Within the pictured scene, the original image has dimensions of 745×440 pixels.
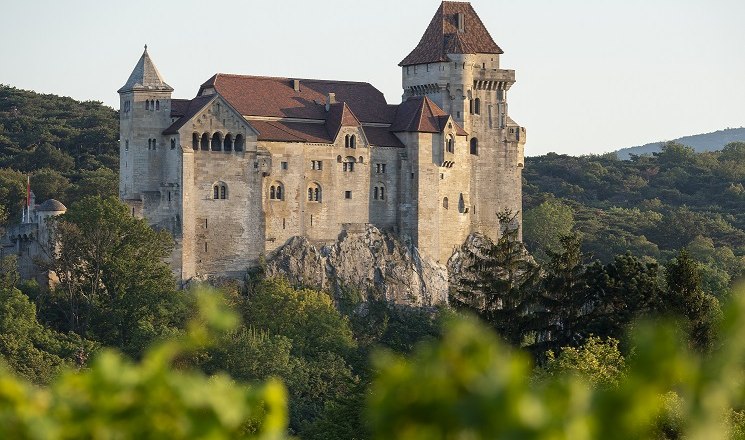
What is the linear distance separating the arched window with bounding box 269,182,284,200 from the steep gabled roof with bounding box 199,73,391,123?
352 cm

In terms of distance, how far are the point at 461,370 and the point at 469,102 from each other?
2908 inches

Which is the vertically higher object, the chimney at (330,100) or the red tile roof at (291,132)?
the chimney at (330,100)

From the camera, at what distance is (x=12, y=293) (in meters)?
70.2

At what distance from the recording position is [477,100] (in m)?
82.0

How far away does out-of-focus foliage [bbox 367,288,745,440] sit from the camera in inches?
301

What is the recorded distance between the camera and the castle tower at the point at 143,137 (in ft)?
242

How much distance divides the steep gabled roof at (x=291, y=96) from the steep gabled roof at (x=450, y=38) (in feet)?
10.2

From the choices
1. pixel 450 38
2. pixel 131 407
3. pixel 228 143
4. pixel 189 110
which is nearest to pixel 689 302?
pixel 228 143

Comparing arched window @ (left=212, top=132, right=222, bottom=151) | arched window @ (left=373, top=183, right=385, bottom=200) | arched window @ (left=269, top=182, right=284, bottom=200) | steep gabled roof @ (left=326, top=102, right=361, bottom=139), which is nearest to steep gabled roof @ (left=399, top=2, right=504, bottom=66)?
steep gabled roof @ (left=326, top=102, right=361, bottom=139)

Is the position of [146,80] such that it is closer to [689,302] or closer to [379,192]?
[379,192]

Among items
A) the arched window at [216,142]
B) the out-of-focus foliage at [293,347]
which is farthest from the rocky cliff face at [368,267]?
the arched window at [216,142]

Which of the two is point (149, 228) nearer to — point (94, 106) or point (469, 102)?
point (469, 102)

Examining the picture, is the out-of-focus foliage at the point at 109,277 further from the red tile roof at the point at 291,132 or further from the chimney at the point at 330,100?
the chimney at the point at 330,100

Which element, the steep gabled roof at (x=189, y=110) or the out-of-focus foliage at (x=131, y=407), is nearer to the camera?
the out-of-focus foliage at (x=131, y=407)
